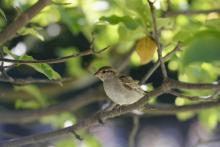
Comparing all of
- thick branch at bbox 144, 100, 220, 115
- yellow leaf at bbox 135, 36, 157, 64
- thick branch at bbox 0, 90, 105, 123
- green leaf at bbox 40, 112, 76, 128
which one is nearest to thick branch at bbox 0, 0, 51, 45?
yellow leaf at bbox 135, 36, 157, 64

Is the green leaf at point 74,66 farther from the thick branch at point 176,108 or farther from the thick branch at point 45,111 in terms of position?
the thick branch at point 176,108

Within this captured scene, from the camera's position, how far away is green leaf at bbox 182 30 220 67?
57 centimetres

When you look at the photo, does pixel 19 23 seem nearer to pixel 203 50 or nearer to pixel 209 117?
pixel 203 50

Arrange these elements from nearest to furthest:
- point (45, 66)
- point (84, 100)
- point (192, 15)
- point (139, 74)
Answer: point (45, 66) < point (192, 15) < point (84, 100) < point (139, 74)

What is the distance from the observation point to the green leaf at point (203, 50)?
0.57 metres

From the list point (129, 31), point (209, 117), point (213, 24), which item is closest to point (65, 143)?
point (209, 117)

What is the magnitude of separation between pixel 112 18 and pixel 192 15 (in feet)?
3.54

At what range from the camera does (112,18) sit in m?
0.97

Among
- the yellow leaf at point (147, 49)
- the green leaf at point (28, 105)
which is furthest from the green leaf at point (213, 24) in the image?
the green leaf at point (28, 105)

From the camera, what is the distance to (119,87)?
199cm

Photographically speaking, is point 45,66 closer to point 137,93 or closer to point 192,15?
point 137,93

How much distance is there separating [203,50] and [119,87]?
1.41 meters

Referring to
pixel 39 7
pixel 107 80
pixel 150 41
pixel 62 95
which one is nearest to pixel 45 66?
pixel 39 7

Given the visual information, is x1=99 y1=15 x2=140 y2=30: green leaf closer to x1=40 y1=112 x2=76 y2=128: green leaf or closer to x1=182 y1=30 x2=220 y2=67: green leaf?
x1=182 y1=30 x2=220 y2=67: green leaf
